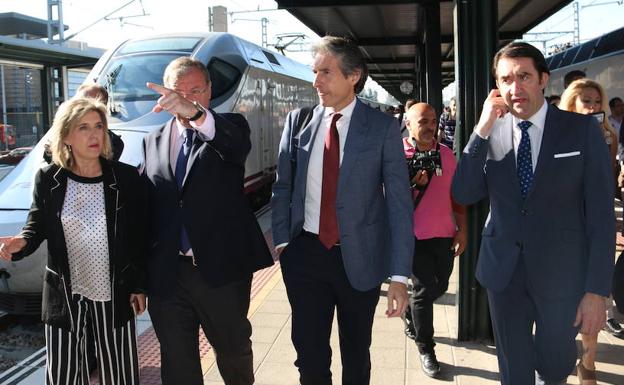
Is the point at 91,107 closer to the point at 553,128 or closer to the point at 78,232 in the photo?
the point at 78,232

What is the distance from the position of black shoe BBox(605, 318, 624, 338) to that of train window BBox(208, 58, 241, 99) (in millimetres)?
6374

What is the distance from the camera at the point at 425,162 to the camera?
3.96 meters

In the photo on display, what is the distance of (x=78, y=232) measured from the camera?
281 cm

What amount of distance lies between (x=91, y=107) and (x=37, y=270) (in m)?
2.71

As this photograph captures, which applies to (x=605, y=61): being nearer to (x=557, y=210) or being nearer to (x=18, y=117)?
(x=557, y=210)

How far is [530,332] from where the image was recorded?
106 inches

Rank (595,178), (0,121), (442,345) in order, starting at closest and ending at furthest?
(595,178) → (442,345) → (0,121)

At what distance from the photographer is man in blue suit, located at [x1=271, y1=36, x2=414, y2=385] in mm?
2701

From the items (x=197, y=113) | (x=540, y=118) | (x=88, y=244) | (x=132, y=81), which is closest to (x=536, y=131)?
(x=540, y=118)

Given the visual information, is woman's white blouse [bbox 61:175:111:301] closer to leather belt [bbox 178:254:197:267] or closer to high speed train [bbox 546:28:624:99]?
leather belt [bbox 178:254:197:267]

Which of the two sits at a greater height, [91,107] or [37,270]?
[91,107]

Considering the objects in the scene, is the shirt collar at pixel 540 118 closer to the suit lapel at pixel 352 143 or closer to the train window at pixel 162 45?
the suit lapel at pixel 352 143

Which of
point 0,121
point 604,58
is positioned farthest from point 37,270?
point 0,121

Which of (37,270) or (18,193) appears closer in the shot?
(37,270)
